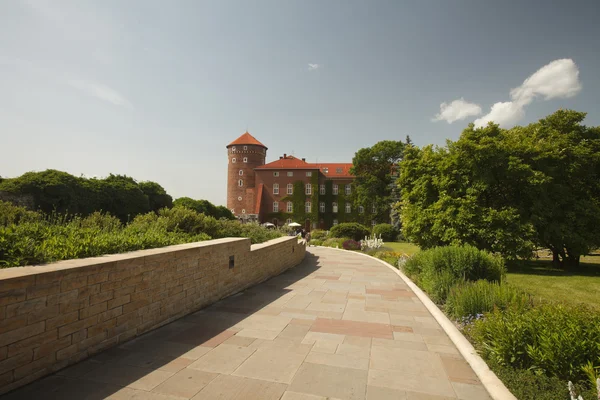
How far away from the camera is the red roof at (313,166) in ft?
180

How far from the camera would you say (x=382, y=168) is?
4609 cm

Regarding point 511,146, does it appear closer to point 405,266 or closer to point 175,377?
point 405,266

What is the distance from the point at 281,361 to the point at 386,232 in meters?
33.1

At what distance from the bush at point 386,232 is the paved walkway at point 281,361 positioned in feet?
93.7

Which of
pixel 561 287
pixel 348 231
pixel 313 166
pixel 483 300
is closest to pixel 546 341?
pixel 483 300

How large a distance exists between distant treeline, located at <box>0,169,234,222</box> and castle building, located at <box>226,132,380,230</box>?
776 inches

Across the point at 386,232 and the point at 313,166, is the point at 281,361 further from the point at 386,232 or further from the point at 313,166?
the point at 313,166

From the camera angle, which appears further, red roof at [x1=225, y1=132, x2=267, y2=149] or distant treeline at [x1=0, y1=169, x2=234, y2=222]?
red roof at [x1=225, y1=132, x2=267, y2=149]

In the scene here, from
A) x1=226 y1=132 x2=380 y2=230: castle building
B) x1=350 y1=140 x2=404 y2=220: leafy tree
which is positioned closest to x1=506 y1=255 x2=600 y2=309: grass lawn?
x1=350 y1=140 x2=404 y2=220: leafy tree

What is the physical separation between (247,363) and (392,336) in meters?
2.64

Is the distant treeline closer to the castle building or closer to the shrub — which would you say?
the shrub

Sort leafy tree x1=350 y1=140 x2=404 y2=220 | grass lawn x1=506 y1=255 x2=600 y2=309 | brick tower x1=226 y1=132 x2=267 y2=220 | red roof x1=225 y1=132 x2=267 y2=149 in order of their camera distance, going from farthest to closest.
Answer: red roof x1=225 y1=132 x2=267 y2=149 → brick tower x1=226 y1=132 x2=267 y2=220 → leafy tree x1=350 y1=140 x2=404 y2=220 → grass lawn x1=506 y1=255 x2=600 y2=309

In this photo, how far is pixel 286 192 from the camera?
2128 inches

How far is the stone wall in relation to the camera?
3.16 m
